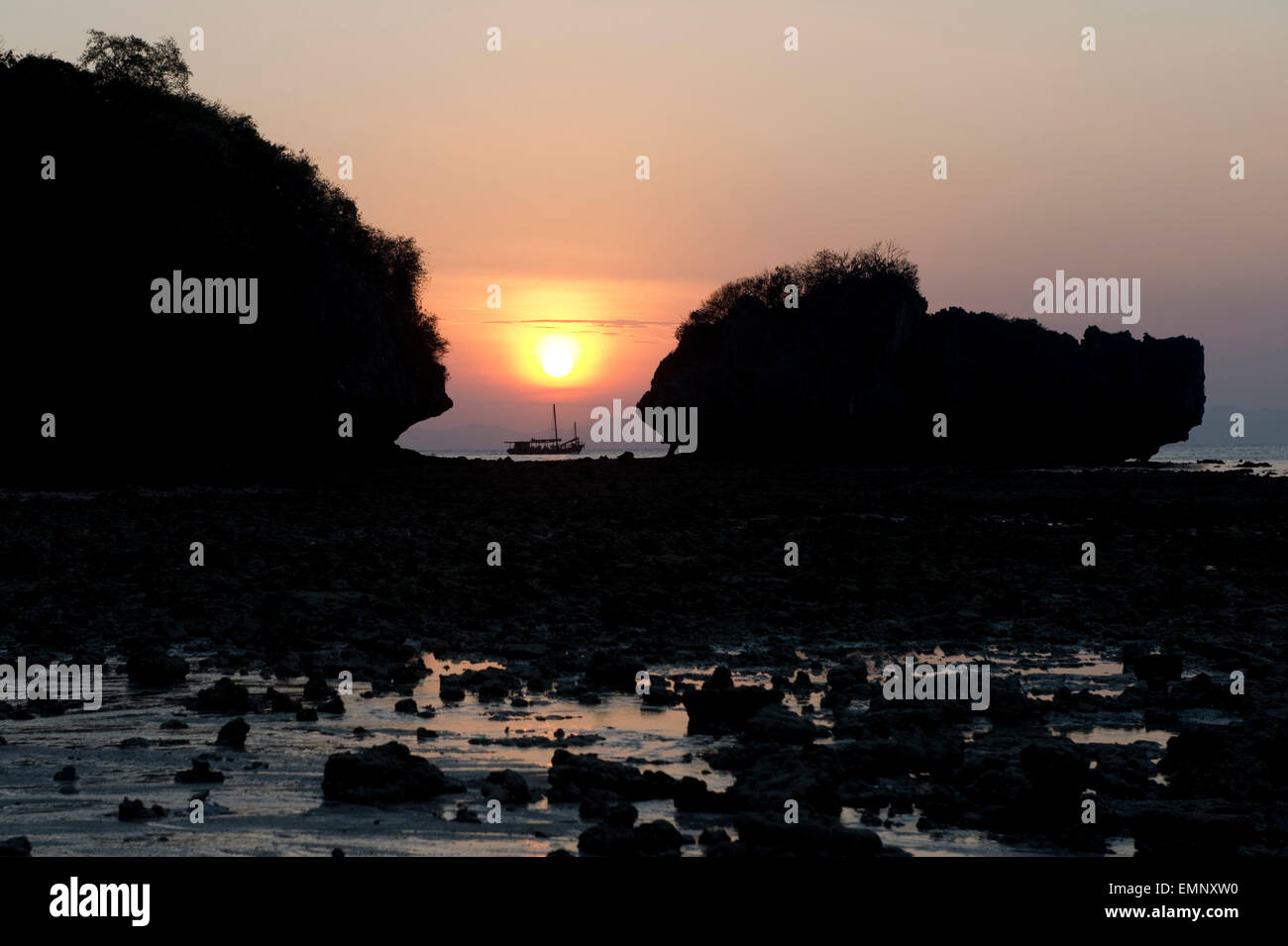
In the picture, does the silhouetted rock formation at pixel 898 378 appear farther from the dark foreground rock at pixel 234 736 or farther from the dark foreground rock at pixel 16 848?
the dark foreground rock at pixel 16 848

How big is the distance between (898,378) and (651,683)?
291 feet

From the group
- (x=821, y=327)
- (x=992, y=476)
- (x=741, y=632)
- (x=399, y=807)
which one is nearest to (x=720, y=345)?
(x=821, y=327)

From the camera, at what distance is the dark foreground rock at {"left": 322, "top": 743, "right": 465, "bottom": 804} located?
7.71 metres

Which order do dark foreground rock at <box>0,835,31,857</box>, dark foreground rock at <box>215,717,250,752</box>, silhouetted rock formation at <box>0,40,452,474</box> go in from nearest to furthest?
dark foreground rock at <box>0,835,31,857</box> → dark foreground rock at <box>215,717,250,752</box> → silhouetted rock formation at <box>0,40,452,474</box>

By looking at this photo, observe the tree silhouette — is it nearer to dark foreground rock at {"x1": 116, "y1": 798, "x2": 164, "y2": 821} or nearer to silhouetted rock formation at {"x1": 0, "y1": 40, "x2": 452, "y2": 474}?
silhouetted rock formation at {"x1": 0, "y1": 40, "x2": 452, "y2": 474}

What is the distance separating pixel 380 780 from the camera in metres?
7.79

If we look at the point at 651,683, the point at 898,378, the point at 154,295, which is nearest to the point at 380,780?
the point at 651,683

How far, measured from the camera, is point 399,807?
25.1ft

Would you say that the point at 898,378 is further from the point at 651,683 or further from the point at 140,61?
the point at 651,683

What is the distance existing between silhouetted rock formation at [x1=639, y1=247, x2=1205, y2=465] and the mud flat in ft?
219

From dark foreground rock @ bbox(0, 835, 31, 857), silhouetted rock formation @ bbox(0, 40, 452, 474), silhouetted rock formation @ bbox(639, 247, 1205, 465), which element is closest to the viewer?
dark foreground rock @ bbox(0, 835, 31, 857)

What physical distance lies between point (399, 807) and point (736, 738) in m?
2.93

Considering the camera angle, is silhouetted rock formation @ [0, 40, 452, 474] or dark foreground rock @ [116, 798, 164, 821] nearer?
dark foreground rock @ [116, 798, 164, 821]

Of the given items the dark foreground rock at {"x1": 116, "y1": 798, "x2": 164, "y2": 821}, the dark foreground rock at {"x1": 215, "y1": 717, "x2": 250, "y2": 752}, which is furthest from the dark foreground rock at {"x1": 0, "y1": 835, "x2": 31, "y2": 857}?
the dark foreground rock at {"x1": 215, "y1": 717, "x2": 250, "y2": 752}
